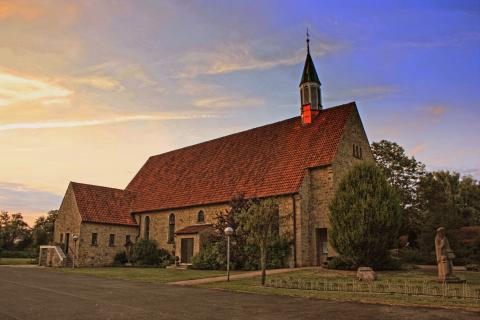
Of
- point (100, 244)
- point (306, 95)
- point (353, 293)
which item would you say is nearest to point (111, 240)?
point (100, 244)

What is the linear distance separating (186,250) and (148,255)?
199 inches

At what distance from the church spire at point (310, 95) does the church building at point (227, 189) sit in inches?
3.2

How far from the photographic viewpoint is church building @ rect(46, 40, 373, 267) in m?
28.5

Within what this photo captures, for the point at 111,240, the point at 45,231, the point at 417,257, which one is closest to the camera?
the point at 417,257

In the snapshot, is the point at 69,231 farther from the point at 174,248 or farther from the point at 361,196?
the point at 361,196

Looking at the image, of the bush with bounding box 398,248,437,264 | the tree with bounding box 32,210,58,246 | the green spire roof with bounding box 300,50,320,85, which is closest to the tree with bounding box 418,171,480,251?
the bush with bounding box 398,248,437,264

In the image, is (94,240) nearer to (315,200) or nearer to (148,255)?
(148,255)

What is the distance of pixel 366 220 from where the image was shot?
22.5 meters

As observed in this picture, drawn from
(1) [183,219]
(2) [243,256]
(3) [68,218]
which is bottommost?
(2) [243,256]

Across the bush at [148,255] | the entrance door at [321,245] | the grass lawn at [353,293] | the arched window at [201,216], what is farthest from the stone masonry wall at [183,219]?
the grass lawn at [353,293]

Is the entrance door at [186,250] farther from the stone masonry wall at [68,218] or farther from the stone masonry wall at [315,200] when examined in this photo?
the stone masonry wall at [68,218]

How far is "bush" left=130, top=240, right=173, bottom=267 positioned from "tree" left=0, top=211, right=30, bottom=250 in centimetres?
3643

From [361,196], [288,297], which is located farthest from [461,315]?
[361,196]

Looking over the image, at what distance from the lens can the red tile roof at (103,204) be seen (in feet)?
125
